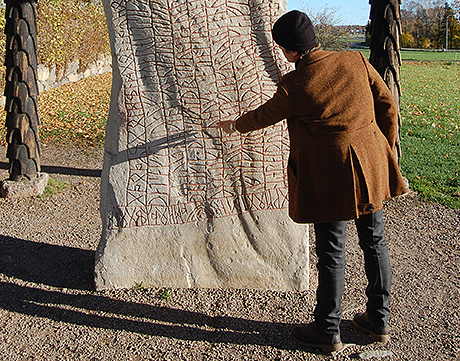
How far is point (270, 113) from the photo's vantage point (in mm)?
2727

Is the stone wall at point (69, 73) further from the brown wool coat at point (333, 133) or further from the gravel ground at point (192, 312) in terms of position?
the brown wool coat at point (333, 133)

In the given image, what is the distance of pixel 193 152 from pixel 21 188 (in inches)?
118

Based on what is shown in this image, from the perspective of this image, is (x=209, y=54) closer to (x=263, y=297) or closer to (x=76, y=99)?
(x=263, y=297)

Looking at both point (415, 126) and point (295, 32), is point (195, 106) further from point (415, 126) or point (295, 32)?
point (415, 126)

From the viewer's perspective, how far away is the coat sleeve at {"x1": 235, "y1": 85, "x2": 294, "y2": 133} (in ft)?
8.70

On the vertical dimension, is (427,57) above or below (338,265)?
above

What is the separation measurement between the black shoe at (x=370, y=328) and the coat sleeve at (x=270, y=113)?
1392 mm

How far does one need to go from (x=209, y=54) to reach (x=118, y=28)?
0.67 meters

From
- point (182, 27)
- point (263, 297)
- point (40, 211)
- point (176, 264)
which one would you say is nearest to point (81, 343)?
point (176, 264)

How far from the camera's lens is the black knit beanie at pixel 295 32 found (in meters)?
2.55


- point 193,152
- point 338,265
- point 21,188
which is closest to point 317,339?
point 338,265

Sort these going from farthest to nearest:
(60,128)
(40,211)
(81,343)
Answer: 1. (60,128)
2. (40,211)
3. (81,343)

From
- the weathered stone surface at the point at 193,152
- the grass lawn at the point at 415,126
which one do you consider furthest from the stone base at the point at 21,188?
the weathered stone surface at the point at 193,152

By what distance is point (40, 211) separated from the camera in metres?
5.46
